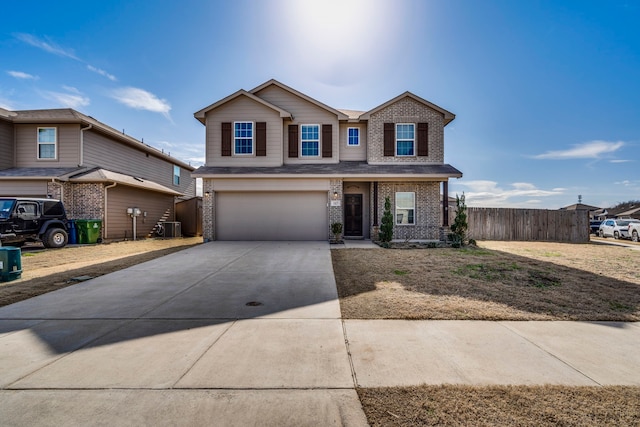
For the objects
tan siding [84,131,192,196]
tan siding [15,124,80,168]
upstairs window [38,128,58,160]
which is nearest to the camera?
tan siding [15,124,80,168]

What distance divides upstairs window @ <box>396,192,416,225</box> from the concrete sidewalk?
31.9 feet

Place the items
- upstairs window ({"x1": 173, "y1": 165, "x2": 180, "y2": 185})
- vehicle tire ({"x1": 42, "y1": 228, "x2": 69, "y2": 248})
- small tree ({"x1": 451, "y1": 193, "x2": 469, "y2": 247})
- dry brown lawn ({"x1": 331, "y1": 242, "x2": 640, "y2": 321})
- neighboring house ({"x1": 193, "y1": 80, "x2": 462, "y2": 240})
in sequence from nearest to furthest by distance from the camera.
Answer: dry brown lawn ({"x1": 331, "y1": 242, "x2": 640, "y2": 321}), vehicle tire ({"x1": 42, "y1": 228, "x2": 69, "y2": 248}), small tree ({"x1": 451, "y1": 193, "x2": 469, "y2": 247}), neighboring house ({"x1": 193, "y1": 80, "x2": 462, "y2": 240}), upstairs window ({"x1": 173, "y1": 165, "x2": 180, "y2": 185})

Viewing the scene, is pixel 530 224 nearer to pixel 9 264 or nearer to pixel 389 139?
pixel 389 139

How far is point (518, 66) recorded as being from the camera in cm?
1202

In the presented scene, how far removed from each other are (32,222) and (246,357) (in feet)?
43.6

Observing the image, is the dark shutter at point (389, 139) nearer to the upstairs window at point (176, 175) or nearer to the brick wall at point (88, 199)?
the brick wall at point (88, 199)

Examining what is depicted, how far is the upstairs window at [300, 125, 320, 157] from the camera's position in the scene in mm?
14398

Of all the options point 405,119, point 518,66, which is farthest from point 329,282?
point 518,66

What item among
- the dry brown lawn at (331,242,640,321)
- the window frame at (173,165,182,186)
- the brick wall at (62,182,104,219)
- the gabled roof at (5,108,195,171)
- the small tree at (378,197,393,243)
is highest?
the gabled roof at (5,108,195,171)

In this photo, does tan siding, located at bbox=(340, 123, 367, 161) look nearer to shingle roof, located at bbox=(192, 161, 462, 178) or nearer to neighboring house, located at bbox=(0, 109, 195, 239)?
shingle roof, located at bbox=(192, 161, 462, 178)

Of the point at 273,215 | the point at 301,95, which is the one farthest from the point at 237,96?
the point at 273,215

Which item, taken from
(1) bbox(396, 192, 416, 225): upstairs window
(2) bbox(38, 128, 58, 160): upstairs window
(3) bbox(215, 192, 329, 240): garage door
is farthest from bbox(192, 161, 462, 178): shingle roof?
(2) bbox(38, 128, 58, 160): upstairs window

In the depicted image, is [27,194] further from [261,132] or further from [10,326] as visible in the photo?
[10,326]

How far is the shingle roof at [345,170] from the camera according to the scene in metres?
12.8
